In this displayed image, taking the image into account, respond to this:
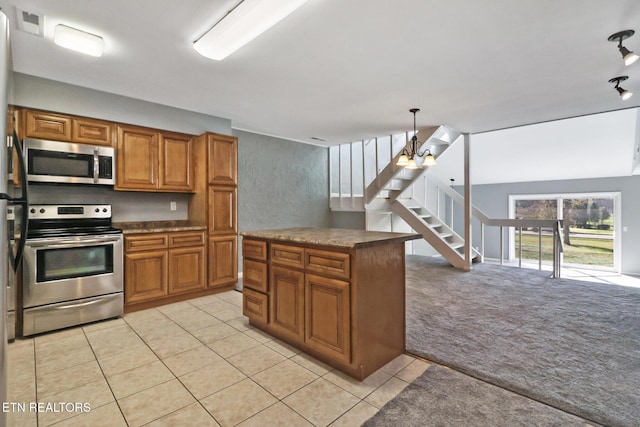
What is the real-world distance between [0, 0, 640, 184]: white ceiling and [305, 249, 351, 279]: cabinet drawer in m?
1.66

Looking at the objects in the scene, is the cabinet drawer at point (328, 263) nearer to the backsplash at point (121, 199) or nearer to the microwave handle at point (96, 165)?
the microwave handle at point (96, 165)

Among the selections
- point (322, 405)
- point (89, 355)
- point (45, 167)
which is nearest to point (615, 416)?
point (322, 405)

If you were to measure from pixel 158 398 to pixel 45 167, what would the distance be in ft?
8.58

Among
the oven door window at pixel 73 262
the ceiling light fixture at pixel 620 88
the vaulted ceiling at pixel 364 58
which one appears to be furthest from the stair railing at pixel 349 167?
the oven door window at pixel 73 262

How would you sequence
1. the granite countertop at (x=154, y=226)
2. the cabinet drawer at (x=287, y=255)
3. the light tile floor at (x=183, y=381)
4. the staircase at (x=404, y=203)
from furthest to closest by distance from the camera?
the staircase at (x=404, y=203)
the granite countertop at (x=154, y=226)
the cabinet drawer at (x=287, y=255)
the light tile floor at (x=183, y=381)

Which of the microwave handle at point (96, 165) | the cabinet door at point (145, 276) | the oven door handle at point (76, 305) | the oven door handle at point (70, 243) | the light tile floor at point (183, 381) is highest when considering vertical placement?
the microwave handle at point (96, 165)

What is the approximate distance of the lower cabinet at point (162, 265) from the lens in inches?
130

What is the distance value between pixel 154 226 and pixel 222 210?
2.86ft

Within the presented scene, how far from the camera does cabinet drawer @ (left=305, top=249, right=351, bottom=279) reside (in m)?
2.00

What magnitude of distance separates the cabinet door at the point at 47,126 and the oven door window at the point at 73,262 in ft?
3.82

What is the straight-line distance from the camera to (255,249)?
274 cm

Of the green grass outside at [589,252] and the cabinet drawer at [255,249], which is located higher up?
the cabinet drawer at [255,249]

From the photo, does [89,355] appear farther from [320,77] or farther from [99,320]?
[320,77]

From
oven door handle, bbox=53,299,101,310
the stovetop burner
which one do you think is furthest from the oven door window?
oven door handle, bbox=53,299,101,310
